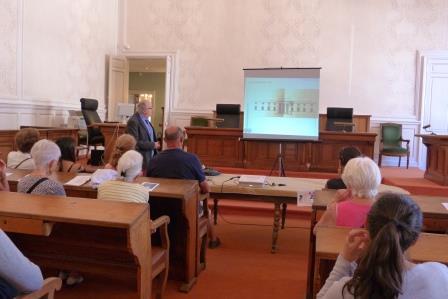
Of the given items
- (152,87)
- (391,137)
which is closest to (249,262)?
(391,137)

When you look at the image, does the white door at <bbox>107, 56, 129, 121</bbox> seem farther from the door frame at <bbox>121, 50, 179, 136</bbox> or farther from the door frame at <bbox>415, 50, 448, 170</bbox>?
the door frame at <bbox>415, 50, 448, 170</bbox>

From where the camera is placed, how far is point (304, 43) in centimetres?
969

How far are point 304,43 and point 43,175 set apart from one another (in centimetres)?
795

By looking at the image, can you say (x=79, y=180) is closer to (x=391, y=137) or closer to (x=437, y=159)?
(x=437, y=159)

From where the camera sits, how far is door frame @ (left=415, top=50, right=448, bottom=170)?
30.2 ft

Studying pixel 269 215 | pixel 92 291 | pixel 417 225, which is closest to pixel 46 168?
pixel 92 291

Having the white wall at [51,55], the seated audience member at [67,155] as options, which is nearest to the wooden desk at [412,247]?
the seated audience member at [67,155]

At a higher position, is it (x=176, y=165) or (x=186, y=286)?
(x=176, y=165)

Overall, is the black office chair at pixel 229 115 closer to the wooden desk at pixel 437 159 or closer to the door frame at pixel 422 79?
the wooden desk at pixel 437 159

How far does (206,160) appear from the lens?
775 centimetres

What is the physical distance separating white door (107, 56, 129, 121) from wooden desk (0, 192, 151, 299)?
773 centimetres

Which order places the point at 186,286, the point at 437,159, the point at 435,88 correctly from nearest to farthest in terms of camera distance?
the point at 186,286, the point at 437,159, the point at 435,88

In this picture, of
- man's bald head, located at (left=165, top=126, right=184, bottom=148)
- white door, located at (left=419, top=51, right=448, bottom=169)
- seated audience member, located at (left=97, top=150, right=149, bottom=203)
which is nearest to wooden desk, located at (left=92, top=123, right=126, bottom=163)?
man's bald head, located at (left=165, top=126, right=184, bottom=148)

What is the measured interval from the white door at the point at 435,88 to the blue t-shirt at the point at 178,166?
724 centimetres
